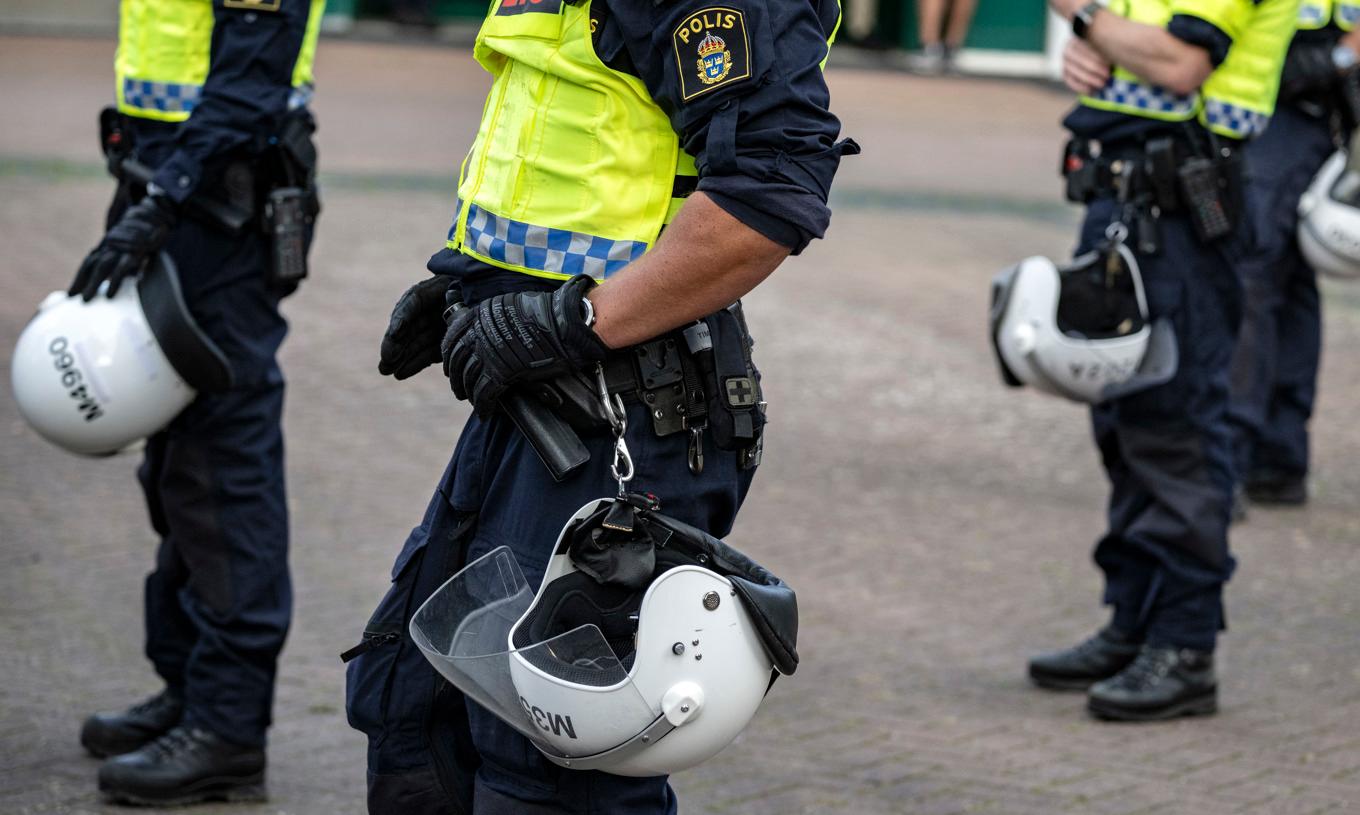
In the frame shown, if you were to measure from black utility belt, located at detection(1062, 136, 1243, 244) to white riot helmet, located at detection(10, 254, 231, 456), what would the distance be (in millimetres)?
2179

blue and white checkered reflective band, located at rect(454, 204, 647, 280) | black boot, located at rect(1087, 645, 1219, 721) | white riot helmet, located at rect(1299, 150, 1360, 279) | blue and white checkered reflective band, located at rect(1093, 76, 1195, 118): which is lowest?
black boot, located at rect(1087, 645, 1219, 721)

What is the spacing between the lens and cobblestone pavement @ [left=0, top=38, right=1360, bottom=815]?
4.13m

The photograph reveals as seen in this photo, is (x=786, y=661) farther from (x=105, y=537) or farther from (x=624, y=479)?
(x=105, y=537)

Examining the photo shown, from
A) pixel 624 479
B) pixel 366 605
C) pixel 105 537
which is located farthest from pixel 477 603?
pixel 105 537

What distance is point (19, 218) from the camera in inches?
369

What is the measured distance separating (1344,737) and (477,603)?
2671 millimetres

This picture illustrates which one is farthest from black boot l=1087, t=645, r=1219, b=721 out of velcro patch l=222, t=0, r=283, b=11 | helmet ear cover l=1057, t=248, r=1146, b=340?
velcro patch l=222, t=0, r=283, b=11

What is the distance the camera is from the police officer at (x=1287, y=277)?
595 centimetres

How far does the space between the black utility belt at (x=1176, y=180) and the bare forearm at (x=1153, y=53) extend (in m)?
0.17

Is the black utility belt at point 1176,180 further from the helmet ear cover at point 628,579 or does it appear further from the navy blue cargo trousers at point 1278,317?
the helmet ear cover at point 628,579

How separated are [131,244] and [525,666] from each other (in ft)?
5.32

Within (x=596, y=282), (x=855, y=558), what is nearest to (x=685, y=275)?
(x=596, y=282)

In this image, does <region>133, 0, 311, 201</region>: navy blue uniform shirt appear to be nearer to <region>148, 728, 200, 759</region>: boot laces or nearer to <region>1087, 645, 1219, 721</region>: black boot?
<region>148, 728, 200, 759</region>: boot laces

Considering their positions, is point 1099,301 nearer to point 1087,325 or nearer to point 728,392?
point 1087,325
